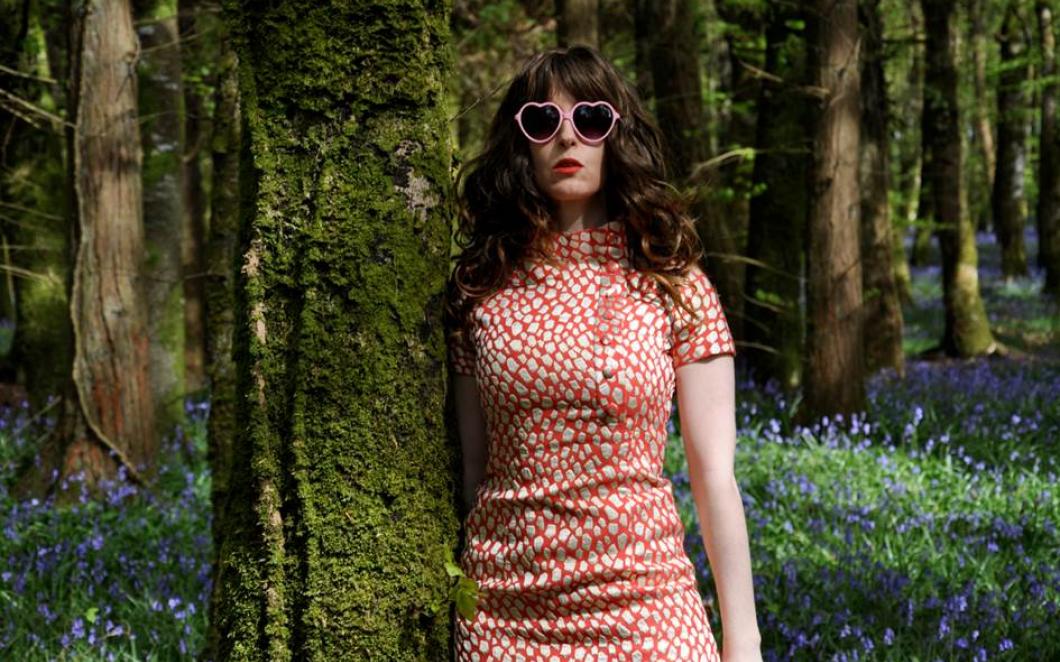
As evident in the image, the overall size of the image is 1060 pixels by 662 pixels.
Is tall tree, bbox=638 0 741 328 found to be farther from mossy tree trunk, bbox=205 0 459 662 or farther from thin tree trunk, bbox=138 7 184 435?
mossy tree trunk, bbox=205 0 459 662

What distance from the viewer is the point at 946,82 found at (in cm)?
1295

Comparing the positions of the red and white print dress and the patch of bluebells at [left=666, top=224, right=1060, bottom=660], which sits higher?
the red and white print dress

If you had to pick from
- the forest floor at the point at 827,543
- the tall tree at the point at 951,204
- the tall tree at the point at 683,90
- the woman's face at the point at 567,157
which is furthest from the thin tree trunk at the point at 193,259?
the woman's face at the point at 567,157

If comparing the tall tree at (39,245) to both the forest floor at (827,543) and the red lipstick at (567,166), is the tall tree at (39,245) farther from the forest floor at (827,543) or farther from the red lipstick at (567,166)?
the red lipstick at (567,166)

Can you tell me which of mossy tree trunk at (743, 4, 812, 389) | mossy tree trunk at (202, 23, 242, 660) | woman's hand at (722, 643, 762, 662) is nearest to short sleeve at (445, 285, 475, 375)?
woman's hand at (722, 643, 762, 662)

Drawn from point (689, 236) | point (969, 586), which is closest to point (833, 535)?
point (969, 586)

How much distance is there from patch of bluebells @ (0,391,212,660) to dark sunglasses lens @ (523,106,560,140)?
2880 millimetres

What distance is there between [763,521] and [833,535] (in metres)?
0.49

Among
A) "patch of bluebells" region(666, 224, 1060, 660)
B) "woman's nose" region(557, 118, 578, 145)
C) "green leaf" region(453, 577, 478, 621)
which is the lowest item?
"patch of bluebells" region(666, 224, 1060, 660)

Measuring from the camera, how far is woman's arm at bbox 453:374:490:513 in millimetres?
2625

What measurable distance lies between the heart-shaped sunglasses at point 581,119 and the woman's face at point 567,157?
0.04 ft

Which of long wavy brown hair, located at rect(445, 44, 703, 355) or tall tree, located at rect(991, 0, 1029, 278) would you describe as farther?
tall tree, located at rect(991, 0, 1029, 278)

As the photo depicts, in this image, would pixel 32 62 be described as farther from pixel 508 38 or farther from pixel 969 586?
pixel 969 586

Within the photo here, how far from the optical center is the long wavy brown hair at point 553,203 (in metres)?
2.60
